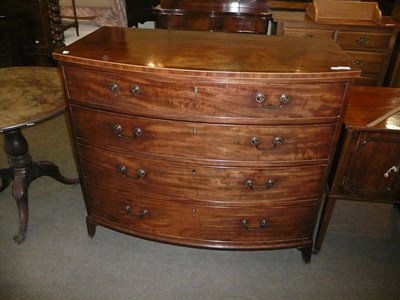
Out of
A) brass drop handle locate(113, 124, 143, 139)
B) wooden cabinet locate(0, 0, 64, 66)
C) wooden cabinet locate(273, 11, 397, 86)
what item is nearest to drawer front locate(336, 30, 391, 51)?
wooden cabinet locate(273, 11, 397, 86)

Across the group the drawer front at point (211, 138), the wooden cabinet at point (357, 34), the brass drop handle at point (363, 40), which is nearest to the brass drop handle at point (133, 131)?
the drawer front at point (211, 138)

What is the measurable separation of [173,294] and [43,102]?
1270 mm

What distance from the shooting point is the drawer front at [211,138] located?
4.46ft

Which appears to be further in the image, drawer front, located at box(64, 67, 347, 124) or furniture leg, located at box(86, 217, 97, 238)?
furniture leg, located at box(86, 217, 97, 238)

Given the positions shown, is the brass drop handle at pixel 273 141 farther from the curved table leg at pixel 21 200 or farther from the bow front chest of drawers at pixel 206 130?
the curved table leg at pixel 21 200

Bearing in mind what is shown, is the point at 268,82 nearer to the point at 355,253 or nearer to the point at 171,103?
the point at 171,103

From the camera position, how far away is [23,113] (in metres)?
1.62

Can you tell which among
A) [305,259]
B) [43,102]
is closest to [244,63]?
[43,102]

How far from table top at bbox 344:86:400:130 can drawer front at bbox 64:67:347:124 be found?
0.91 ft

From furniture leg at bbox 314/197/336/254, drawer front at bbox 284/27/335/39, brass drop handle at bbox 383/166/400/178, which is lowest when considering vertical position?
furniture leg at bbox 314/197/336/254

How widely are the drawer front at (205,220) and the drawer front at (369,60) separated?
1.71 m

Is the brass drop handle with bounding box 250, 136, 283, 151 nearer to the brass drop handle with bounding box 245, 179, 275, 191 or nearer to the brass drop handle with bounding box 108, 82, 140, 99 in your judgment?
the brass drop handle with bounding box 245, 179, 275, 191

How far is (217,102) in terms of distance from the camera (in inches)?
50.5

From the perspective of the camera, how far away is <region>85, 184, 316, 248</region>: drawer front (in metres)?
1.63
